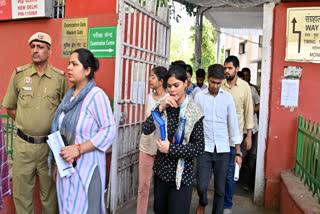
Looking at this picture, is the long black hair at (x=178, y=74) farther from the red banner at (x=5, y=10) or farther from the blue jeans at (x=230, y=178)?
the red banner at (x=5, y=10)

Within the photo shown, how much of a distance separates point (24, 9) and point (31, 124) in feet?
12.8

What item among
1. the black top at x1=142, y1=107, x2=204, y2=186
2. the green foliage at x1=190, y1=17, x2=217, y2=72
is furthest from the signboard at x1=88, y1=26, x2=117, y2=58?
the green foliage at x1=190, y1=17, x2=217, y2=72

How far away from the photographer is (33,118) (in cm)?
287

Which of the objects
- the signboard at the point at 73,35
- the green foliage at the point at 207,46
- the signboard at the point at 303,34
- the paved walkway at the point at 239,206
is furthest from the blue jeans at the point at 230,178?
the green foliage at the point at 207,46

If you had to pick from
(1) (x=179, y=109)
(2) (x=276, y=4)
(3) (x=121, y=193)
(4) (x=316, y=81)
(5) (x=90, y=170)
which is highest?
(2) (x=276, y=4)

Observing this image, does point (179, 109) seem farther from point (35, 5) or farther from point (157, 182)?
point (35, 5)

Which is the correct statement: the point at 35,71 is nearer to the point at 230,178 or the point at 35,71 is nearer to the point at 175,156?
the point at 175,156

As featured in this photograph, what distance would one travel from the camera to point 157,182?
8.27 ft

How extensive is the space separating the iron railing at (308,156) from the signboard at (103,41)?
3.01m

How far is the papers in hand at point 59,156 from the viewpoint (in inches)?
91.0

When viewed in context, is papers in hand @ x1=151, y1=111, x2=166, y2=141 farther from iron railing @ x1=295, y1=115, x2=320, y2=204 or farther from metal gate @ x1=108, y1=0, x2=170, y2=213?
iron railing @ x1=295, y1=115, x2=320, y2=204

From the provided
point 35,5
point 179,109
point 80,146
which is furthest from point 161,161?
point 35,5

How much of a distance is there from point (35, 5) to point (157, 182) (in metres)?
4.72

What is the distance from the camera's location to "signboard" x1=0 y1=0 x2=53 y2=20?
18.3 ft
